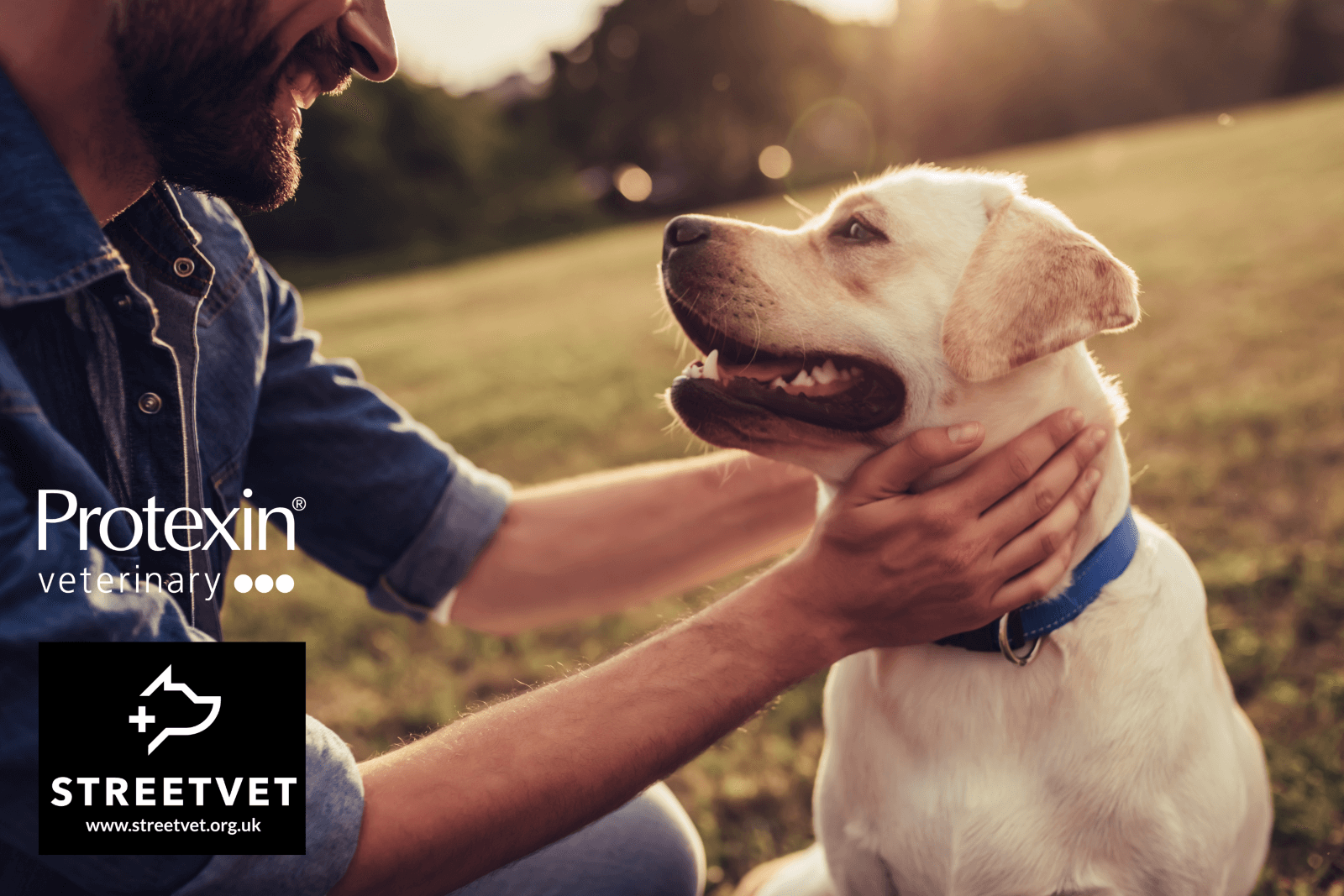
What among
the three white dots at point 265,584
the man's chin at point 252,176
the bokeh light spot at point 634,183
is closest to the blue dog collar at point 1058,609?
the man's chin at point 252,176

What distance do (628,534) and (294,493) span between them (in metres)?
0.92

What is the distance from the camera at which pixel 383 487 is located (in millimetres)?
2465

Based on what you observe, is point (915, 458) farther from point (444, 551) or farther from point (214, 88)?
point (214, 88)

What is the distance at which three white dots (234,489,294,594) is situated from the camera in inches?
199

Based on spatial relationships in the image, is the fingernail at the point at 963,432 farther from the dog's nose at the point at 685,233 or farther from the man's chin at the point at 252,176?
the man's chin at the point at 252,176

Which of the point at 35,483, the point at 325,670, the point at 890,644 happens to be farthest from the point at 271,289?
the point at 325,670

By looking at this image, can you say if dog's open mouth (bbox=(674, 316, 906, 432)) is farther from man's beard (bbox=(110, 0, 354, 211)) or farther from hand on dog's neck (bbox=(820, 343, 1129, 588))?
man's beard (bbox=(110, 0, 354, 211))

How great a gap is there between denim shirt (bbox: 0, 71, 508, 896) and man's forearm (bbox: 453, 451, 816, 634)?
14cm

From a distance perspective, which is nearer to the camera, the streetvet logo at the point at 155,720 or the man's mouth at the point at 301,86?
the streetvet logo at the point at 155,720

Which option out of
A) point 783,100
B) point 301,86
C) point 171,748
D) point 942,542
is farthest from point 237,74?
point 783,100

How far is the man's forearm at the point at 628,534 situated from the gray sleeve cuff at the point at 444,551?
9 cm

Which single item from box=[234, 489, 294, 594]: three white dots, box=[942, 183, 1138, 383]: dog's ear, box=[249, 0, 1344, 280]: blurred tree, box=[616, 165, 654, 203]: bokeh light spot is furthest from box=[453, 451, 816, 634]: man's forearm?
box=[616, 165, 654, 203]: bokeh light spot

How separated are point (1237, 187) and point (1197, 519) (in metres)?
13.0

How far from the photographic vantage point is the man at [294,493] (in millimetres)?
1488
